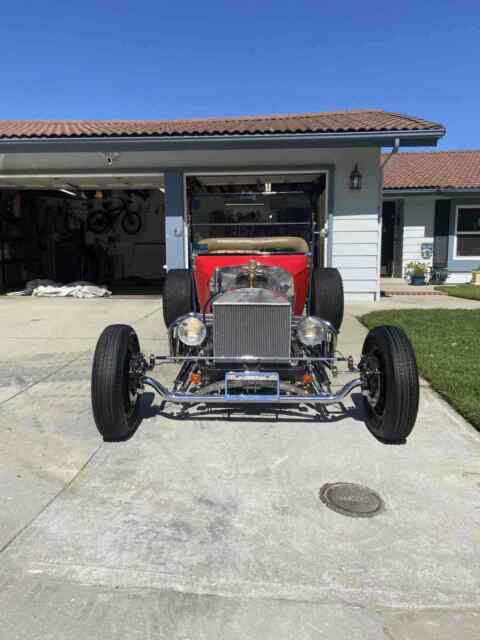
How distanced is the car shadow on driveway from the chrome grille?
53 centimetres

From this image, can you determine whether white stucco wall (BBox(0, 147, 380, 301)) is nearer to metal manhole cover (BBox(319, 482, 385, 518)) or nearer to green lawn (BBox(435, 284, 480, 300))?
green lawn (BBox(435, 284, 480, 300))

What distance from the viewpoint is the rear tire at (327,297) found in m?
4.98

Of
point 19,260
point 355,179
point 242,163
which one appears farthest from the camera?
point 19,260

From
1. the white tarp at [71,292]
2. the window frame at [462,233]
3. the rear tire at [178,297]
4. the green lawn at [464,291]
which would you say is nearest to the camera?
the rear tire at [178,297]

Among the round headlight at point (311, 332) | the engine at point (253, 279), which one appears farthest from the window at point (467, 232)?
the round headlight at point (311, 332)

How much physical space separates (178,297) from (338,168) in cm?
611

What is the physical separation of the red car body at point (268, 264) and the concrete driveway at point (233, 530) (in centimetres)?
136

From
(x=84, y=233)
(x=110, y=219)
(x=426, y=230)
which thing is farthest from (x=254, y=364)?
(x=84, y=233)

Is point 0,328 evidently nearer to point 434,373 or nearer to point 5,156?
point 5,156

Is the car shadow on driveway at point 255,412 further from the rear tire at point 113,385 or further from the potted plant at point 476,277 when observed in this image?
the potted plant at point 476,277

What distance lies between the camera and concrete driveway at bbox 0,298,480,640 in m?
1.81

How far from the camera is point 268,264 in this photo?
4.71 metres

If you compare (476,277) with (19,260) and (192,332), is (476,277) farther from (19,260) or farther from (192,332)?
(19,260)

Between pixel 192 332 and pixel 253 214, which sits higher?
pixel 253 214
